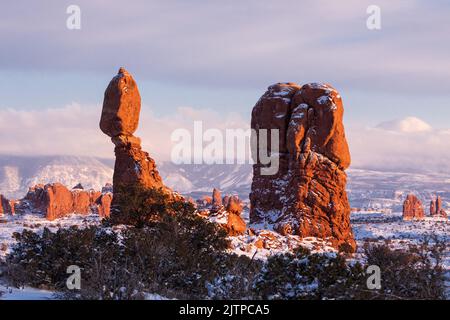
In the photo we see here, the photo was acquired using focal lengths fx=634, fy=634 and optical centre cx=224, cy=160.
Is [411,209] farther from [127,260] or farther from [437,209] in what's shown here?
[127,260]

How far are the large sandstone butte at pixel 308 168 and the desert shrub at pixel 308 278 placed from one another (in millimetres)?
25127

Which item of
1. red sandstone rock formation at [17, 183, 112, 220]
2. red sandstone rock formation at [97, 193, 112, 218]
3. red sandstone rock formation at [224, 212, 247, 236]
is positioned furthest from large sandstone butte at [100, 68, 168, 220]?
red sandstone rock formation at [97, 193, 112, 218]

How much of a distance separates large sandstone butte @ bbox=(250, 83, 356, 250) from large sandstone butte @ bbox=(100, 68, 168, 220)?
32.5 ft

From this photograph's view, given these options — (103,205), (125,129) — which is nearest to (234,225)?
(125,129)

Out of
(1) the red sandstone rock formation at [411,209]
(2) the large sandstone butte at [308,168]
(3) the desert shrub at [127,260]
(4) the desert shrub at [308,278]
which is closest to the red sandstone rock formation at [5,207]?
(2) the large sandstone butte at [308,168]

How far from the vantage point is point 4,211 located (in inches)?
3770

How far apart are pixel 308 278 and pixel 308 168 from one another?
27680mm

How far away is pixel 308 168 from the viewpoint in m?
41.9

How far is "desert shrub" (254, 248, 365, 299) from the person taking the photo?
13672mm

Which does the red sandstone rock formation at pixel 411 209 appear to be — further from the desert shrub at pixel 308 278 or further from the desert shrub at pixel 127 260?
the desert shrub at pixel 308 278

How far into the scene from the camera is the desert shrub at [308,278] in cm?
1367

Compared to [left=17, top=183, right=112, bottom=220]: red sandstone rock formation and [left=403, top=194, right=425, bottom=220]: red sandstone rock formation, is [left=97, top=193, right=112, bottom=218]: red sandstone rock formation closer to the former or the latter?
[left=17, top=183, right=112, bottom=220]: red sandstone rock formation
